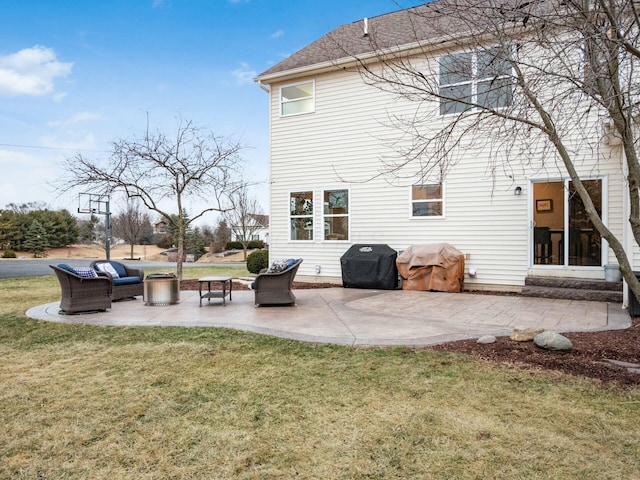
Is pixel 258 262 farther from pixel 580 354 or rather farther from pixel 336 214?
pixel 580 354

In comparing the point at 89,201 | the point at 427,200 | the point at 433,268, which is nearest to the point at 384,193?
the point at 427,200

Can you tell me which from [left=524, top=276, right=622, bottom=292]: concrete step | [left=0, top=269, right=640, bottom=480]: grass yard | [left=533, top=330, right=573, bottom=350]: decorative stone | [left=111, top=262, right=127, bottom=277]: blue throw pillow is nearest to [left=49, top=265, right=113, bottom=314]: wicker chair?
[left=111, top=262, right=127, bottom=277]: blue throw pillow

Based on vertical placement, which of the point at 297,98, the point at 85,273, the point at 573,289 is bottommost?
the point at 573,289

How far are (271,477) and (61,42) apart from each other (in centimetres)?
1724

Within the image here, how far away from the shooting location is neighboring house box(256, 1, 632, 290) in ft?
27.4

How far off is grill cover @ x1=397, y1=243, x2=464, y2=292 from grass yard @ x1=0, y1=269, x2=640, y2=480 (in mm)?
4918

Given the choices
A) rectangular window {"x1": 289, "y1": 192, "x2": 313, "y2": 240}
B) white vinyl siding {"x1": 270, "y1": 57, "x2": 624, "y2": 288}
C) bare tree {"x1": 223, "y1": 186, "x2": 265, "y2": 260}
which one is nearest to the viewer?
white vinyl siding {"x1": 270, "y1": 57, "x2": 624, "y2": 288}

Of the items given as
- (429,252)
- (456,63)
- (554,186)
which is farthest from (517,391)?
(554,186)

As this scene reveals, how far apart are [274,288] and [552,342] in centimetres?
428

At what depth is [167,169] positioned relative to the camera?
11.2 metres

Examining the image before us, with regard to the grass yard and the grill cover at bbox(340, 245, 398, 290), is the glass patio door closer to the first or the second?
Answer: the grill cover at bbox(340, 245, 398, 290)

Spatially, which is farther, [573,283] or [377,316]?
[573,283]

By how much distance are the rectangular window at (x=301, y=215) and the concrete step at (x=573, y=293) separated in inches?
220

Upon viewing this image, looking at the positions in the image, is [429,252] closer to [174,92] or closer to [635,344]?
[635,344]
